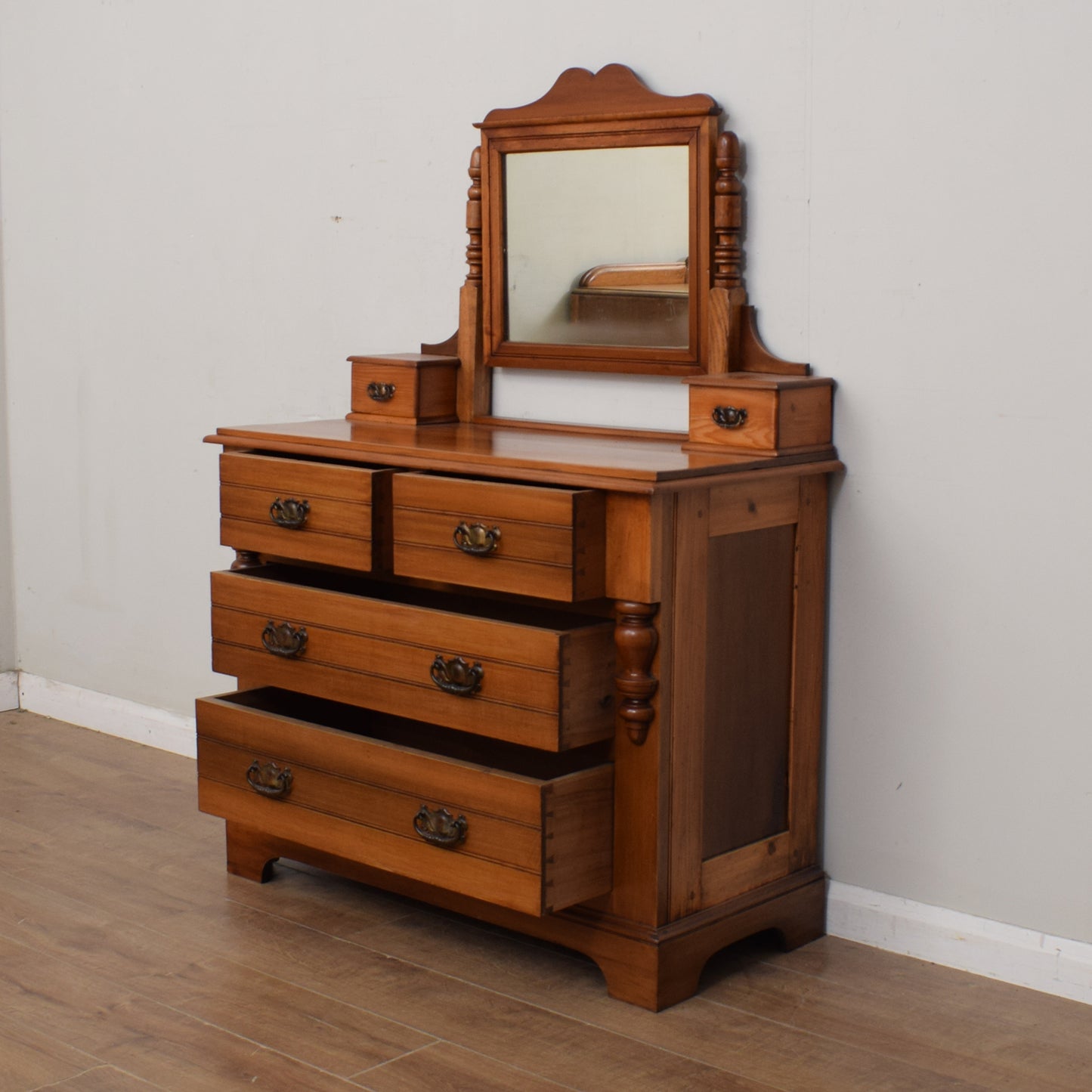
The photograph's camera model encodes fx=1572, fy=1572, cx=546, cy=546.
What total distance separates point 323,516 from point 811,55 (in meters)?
1.18

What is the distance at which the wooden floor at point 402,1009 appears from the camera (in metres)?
2.33

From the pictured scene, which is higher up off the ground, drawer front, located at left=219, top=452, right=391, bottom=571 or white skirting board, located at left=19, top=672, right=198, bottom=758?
drawer front, located at left=219, top=452, right=391, bottom=571

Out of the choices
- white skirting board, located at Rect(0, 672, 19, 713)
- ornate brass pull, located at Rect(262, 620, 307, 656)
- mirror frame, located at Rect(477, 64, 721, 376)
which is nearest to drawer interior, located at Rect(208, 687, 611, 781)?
ornate brass pull, located at Rect(262, 620, 307, 656)

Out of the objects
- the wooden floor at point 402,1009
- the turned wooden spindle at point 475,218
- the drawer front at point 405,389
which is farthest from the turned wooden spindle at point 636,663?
the turned wooden spindle at point 475,218

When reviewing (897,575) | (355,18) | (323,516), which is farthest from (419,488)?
(355,18)

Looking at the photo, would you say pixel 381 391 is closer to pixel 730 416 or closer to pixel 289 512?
pixel 289 512

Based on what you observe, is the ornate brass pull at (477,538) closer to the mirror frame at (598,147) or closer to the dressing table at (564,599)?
the dressing table at (564,599)

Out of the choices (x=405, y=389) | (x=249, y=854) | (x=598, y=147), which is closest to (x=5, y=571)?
(x=249, y=854)

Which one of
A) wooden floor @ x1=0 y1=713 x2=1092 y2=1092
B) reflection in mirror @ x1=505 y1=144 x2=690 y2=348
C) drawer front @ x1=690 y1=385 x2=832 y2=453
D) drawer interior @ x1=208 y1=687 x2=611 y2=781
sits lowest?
wooden floor @ x1=0 y1=713 x2=1092 y2=1092

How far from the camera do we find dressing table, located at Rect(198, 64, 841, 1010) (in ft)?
8.21

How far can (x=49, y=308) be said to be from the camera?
423 cm

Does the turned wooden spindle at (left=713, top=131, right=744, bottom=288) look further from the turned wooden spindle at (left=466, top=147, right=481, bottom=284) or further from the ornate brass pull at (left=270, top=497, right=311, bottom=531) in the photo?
the ornate brass pull at (left=270, top=497, right=311, bottom=531)

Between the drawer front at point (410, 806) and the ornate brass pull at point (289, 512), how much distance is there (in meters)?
0.36

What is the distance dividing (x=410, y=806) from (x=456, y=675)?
26 cm
